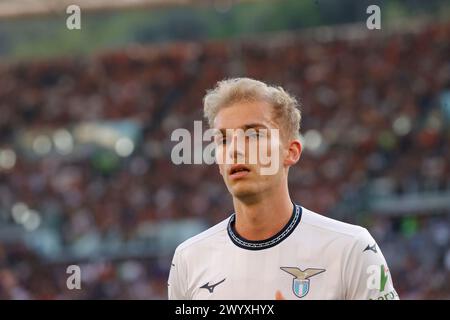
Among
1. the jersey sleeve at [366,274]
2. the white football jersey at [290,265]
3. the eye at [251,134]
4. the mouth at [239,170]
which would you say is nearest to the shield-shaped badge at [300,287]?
the white football jersey at [290,265]

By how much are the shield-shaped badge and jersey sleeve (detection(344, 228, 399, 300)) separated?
0.13 meters

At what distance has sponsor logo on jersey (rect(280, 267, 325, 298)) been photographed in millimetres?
3146

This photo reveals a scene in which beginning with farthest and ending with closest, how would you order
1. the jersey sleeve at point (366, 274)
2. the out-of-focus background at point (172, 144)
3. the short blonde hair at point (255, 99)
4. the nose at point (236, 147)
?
the out-of-focus background at point (172, 144) < the short blonde hair at point (255, 99) < the nose at point (236, 147) < the jersey sleeve at point (366, 274)

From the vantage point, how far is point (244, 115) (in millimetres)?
3266

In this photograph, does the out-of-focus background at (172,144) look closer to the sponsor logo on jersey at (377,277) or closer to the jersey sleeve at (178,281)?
the jersey sleeve at (178,281)

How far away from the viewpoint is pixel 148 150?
73.2ft

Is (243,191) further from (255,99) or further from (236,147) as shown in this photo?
(255,99)

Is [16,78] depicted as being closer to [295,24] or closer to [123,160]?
[123,160]

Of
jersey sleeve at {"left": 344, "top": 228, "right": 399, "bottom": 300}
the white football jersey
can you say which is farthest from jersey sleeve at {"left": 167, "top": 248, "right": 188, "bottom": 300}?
jersey sleeve at {"left": 344, "top": 228, "right": 399, "bottom": 300}

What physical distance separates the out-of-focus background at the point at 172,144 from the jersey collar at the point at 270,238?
10273mm

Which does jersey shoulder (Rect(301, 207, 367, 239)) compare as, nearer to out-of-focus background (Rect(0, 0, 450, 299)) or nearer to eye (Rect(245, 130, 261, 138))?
eye (Rect(245, 130, 261, 138))

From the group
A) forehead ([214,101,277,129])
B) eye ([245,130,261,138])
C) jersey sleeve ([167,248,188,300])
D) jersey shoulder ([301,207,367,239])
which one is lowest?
jersey sleeve ([167,248,188,300])

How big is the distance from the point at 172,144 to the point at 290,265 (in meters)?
19.0

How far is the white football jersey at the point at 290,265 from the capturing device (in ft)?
10.3
